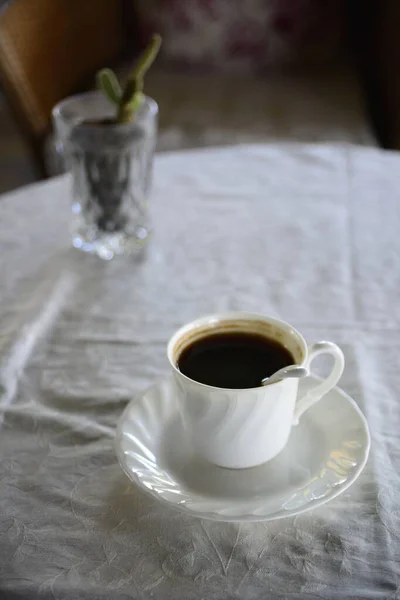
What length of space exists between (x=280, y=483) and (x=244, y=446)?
4 cm

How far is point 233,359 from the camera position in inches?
23.0

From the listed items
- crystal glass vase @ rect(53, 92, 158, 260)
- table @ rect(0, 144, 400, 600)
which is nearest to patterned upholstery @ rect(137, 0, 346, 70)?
table @ rect(0, 144, 400, 600)

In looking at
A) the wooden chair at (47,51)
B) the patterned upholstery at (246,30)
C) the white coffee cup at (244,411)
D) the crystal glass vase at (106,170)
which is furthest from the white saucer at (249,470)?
the patterned upholstery at (246,30)

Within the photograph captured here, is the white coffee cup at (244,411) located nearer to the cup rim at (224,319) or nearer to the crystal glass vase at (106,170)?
the cup rim at (224,319)

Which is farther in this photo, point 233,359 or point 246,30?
point 246,30

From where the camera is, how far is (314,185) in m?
1.09

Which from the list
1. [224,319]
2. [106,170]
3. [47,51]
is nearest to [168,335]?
[224,319]

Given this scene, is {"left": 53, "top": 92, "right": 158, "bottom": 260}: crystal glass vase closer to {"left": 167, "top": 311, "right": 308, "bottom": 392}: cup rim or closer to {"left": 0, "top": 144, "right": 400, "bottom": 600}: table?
{"left": 0, "top": 144, "right": 400, "bottom": 600}: table

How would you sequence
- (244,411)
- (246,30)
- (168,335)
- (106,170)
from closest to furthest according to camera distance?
(244,411) → (168,335) → (106,170) → (246,30)

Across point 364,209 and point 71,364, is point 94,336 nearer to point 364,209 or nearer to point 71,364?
point 71,364

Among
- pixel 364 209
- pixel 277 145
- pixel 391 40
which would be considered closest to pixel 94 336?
pixel 364 209

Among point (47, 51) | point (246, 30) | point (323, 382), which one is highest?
point (323, 382)

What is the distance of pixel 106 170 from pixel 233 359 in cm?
42

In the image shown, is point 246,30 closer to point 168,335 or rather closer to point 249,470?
point 168,335
